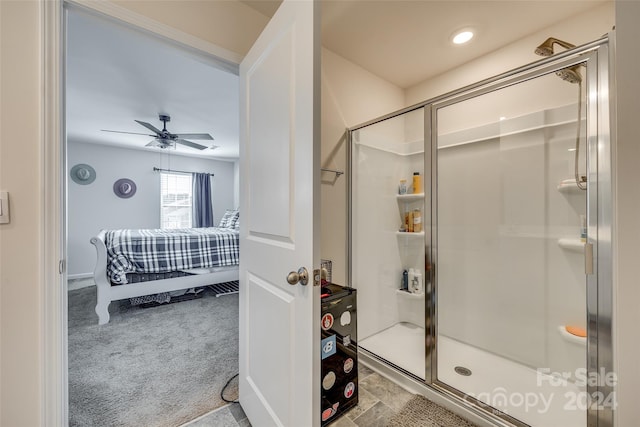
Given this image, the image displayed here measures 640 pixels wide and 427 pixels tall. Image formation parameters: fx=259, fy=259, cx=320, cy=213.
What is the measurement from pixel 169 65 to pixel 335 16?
58.4 inches

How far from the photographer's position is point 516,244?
1.99m

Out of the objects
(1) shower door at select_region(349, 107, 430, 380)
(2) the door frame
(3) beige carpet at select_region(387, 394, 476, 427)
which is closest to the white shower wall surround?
(1) shower door at select_region(349, 107, 430, 380)

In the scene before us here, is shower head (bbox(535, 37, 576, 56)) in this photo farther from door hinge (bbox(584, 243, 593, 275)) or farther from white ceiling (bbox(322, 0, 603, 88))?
door hinge (bbox(584, 243, 593, 275))

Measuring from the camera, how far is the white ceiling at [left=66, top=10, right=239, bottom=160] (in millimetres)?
1815

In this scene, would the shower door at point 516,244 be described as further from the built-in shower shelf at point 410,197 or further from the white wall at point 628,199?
the white wall at point 628,199

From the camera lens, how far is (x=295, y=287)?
988 mm

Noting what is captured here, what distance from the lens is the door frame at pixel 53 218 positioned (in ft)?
3.38

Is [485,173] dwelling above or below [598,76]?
below

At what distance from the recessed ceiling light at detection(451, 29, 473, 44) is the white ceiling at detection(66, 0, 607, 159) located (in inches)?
2.3

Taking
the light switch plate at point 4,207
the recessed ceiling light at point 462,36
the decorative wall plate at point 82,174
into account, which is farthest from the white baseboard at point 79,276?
the recessed ceiling light at point 462,36

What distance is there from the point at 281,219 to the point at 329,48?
1663 mm

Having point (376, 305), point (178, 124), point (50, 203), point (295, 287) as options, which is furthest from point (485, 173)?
point (178, 124)

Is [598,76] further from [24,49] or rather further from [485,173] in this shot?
[24,49]

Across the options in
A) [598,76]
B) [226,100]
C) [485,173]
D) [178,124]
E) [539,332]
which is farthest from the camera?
[178,124]
